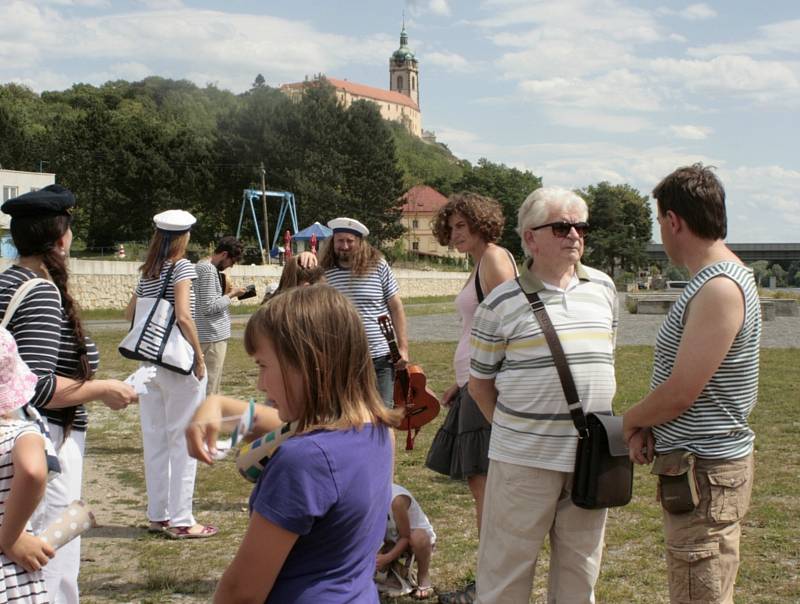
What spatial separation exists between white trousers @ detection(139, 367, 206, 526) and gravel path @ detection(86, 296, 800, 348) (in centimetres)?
1236

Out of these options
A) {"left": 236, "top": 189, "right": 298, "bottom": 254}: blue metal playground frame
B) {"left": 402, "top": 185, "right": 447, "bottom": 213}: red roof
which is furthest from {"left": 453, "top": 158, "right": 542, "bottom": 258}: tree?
{"left": 236, "top": 189, "right": 298, "bottom": 254}: blue metal playground frame

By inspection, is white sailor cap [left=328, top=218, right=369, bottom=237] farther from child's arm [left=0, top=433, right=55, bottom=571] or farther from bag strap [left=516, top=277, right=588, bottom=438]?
child's arm [left=0, top=433, right=55, bottom=571]

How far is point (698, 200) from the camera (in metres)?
3.18

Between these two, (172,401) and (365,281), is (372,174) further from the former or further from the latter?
(172,401)

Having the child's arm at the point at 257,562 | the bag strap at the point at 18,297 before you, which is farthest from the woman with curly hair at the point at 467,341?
the child's arm at the point at 257,562

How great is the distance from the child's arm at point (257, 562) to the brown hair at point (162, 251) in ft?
13.6

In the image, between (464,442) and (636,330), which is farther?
(636,330)

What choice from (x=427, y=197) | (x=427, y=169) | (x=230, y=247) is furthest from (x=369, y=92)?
(x=230, y=247)

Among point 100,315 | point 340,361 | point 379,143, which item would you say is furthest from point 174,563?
point 379,143

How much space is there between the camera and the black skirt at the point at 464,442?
15.4 feet

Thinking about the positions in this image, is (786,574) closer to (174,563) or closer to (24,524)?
(174,563)

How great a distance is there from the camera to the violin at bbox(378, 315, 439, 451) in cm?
598

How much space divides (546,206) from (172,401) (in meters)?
3.33

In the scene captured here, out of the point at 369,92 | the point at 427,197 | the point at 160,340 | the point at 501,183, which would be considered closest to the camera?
the point at 160,340
